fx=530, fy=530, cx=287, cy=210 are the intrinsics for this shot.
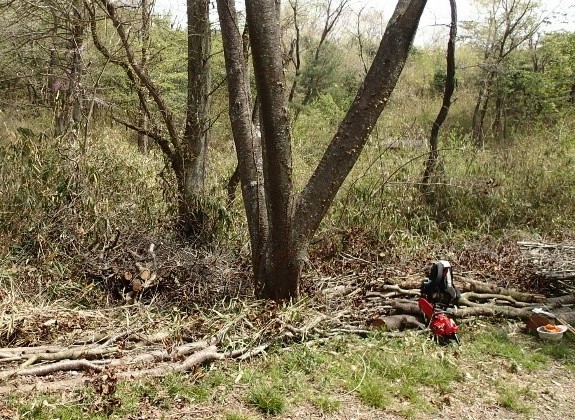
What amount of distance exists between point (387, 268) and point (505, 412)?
95.0 inches

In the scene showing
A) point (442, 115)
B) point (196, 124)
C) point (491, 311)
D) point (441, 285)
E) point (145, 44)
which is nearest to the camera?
point (441, 285)

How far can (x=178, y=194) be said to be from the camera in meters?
5.92

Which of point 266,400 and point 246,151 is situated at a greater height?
point 246,151

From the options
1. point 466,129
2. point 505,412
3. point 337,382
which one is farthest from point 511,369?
point 466,129

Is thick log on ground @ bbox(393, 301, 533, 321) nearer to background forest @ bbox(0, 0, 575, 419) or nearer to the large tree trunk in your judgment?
background forest @ bbox(0, 0, 575, 419)

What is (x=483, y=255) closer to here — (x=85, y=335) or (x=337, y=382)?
(x=337, y=382)

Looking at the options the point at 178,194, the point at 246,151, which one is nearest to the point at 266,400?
the point at 246,151

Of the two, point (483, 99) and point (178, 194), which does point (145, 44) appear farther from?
point (483, 99)

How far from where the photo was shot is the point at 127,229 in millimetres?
5387

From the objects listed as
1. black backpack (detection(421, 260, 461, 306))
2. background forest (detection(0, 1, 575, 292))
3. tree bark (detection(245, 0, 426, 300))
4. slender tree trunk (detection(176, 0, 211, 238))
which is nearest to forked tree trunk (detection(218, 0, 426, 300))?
tree bark (detection(245, 0, 426, 300))

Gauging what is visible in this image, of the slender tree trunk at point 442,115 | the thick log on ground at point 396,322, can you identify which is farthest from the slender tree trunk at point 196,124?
the slender tree trunk at point 442,115

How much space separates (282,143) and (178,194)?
248 cm

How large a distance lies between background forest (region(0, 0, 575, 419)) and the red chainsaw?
0.68 m

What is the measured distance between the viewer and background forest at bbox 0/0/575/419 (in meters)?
4.46
